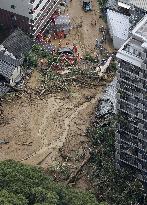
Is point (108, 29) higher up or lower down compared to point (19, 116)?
higher up

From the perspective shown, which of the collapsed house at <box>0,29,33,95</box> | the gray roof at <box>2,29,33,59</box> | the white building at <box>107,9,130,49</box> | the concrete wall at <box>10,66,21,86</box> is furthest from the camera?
the white building at <box>107,9,130,49</box>

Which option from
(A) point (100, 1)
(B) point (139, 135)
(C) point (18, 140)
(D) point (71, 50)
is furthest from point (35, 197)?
(A) point (100, 1)

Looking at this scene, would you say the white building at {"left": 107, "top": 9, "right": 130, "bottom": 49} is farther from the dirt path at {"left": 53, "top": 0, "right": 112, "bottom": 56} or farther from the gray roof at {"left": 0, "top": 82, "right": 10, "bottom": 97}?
the gray roof at {"left": 0, "top": 82, "right": 10, "bottom": 97}

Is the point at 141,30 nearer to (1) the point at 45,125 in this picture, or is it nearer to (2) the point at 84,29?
(1) the point at 45,125

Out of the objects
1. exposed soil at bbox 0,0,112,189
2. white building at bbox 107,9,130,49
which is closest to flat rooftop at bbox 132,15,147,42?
exposed soil at bbox 0,0,112,189

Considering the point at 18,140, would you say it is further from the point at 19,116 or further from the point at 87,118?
the point at 87,118

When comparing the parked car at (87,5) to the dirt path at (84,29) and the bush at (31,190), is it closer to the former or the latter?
the dirt path at (84,29)
